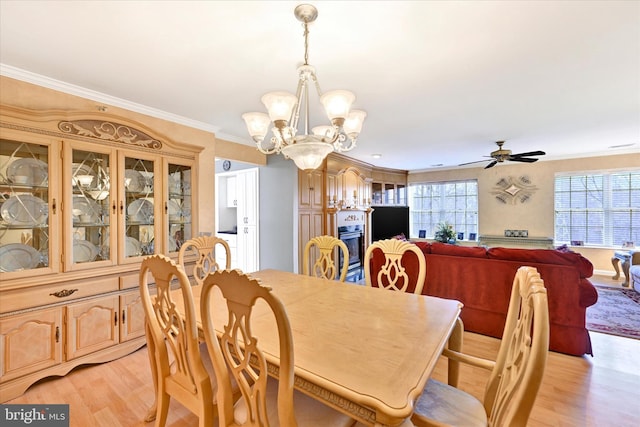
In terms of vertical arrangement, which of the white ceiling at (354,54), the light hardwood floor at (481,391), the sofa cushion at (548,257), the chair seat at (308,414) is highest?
the white ceiling at (354,54)

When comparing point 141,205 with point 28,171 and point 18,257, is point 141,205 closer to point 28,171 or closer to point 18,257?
point 28,171

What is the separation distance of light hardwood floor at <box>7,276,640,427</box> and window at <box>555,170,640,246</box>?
3.87 m

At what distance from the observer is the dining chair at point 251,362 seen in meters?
0.83

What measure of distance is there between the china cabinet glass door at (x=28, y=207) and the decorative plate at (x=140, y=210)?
0.55 meters

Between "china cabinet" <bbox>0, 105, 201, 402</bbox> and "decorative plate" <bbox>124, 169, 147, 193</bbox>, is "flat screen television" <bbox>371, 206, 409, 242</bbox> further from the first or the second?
"decorative plate" <bbox>124, 169, 147, 193</bbox>

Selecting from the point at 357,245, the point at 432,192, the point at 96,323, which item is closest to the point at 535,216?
the point at 432,192

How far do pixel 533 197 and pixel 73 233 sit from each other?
24.8ft

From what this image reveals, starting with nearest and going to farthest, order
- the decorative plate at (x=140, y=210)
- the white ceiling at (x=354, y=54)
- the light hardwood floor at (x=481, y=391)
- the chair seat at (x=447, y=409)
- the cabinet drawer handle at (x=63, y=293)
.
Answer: the chair seat at (x=447, y=409), the white ceiling at (x=354, y=54), the light hardwood floor at (x=481, y=391), the cabinet drawer handle at (x=63, y=293), the decorative plate at (x=140, y=210)

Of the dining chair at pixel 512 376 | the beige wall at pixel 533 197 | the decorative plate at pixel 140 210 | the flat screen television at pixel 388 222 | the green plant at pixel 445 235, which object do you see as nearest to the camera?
the dining chair at pixel 512 376

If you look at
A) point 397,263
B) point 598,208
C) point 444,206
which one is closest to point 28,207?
point 397,263

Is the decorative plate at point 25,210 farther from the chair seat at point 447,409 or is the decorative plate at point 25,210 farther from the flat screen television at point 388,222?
the flat screen television at point 388,222

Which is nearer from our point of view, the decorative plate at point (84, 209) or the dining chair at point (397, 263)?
the dining chair at point (397, 263)

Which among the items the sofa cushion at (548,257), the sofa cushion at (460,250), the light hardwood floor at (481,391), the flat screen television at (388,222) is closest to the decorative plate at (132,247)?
the light hardwood floor at (481,391)

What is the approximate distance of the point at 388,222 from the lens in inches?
243
